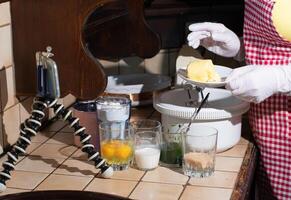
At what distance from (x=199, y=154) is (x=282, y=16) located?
1.01ft

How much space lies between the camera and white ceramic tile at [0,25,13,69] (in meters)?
1.17

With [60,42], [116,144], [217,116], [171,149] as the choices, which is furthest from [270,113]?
[60,42]

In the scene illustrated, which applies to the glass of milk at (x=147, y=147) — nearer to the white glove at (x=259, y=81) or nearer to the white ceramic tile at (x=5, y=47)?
the white glove at (x=259, y=81)

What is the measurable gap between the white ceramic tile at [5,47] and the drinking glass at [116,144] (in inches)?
9.5

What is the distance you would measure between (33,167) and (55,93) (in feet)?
0.63

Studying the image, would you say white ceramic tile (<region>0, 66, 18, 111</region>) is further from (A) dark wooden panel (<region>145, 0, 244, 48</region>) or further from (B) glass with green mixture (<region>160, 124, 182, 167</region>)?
(A) dark wooden panel (<region>145, 0, 244, 48</region>)

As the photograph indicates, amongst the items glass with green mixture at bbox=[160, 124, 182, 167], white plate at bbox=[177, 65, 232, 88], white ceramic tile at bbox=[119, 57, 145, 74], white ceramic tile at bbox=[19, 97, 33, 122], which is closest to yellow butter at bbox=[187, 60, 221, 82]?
white plate at bbox=[177, 65, 232, 88]

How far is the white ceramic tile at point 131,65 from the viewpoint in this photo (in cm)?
165

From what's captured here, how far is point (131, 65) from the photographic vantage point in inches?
65.2

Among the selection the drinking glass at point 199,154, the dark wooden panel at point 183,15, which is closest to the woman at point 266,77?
the drinking glass at point 199,154

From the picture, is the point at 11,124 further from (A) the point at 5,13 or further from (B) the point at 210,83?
(B) the point at 210,83

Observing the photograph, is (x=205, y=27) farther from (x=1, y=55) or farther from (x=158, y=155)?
(x=1, y=55)

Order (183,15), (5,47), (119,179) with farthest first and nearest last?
(183,15)
(5,47)
(119,179)

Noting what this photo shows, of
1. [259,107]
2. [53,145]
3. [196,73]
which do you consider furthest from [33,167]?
[259,107]
